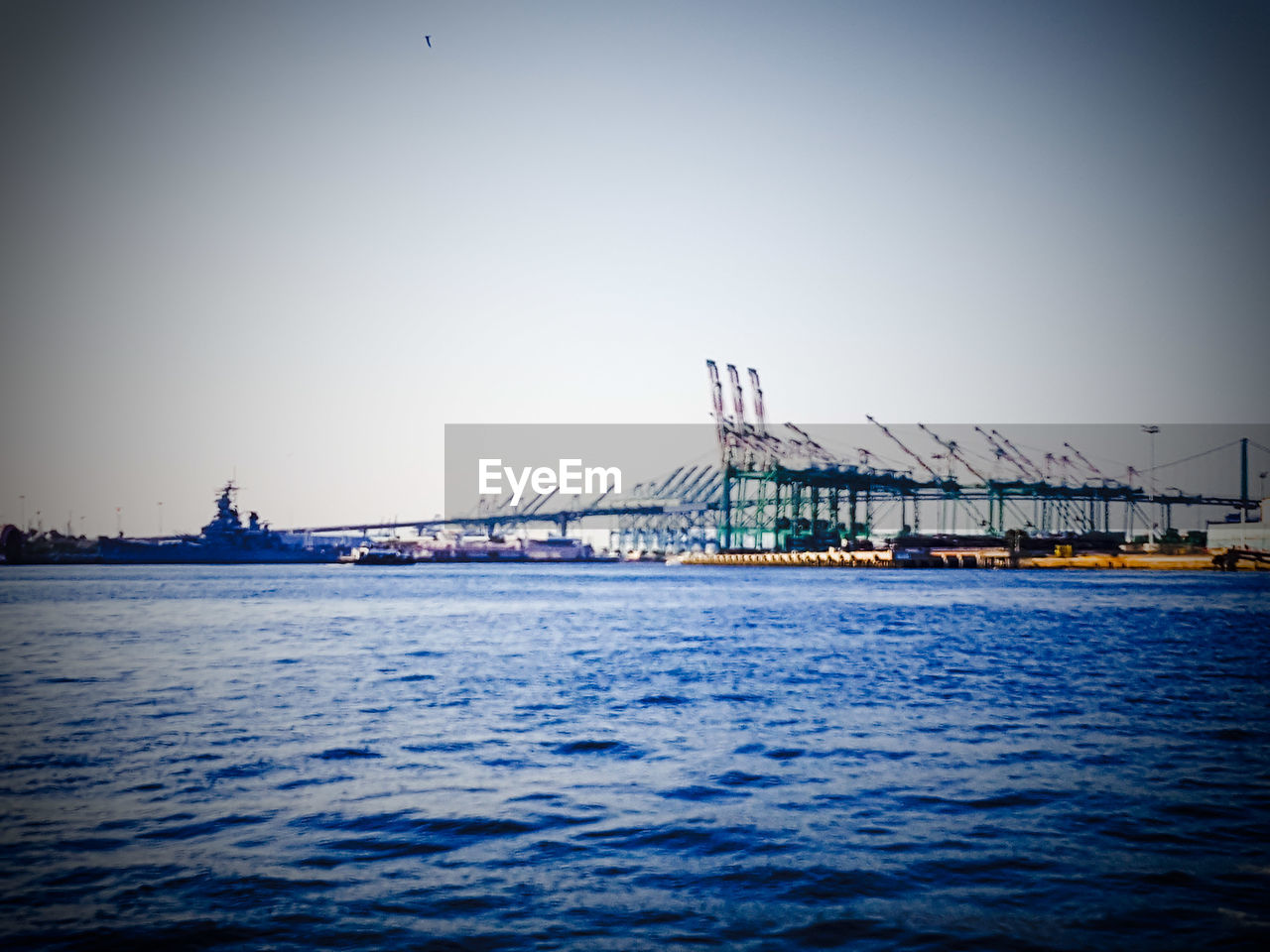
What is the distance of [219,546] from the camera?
4938 inches

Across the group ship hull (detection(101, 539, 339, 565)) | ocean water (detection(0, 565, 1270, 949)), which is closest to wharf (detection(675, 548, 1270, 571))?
ship hull (detection(101, 539, 339, 565))

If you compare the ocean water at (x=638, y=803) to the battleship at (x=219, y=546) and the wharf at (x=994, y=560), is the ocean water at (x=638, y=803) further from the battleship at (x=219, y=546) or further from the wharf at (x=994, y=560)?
the battleship at (x=219, y=546)

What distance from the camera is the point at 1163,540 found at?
4806 inches

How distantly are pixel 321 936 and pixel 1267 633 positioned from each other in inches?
1239

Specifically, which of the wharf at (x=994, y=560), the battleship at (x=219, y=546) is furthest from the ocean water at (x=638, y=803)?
the battleship at (x=219, y=546)

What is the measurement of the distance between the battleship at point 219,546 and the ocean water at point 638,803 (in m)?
111

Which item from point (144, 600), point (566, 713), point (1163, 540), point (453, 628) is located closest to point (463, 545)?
point (1163, 540)

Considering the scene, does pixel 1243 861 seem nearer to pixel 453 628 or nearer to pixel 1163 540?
pixel 453 628

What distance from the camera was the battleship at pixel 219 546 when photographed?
407 ft

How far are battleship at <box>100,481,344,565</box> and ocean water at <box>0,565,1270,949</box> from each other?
111m

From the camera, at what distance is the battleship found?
407ft

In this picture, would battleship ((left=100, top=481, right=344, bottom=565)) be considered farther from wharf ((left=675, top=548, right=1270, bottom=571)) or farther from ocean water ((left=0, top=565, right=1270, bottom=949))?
ocean water ((left=0, top=565, right=1270, bottom=949))

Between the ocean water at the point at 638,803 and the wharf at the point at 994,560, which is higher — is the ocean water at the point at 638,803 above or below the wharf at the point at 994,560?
above

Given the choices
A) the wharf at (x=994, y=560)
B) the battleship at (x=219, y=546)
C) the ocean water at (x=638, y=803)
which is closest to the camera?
the ocean water at (x=638, y=803)
